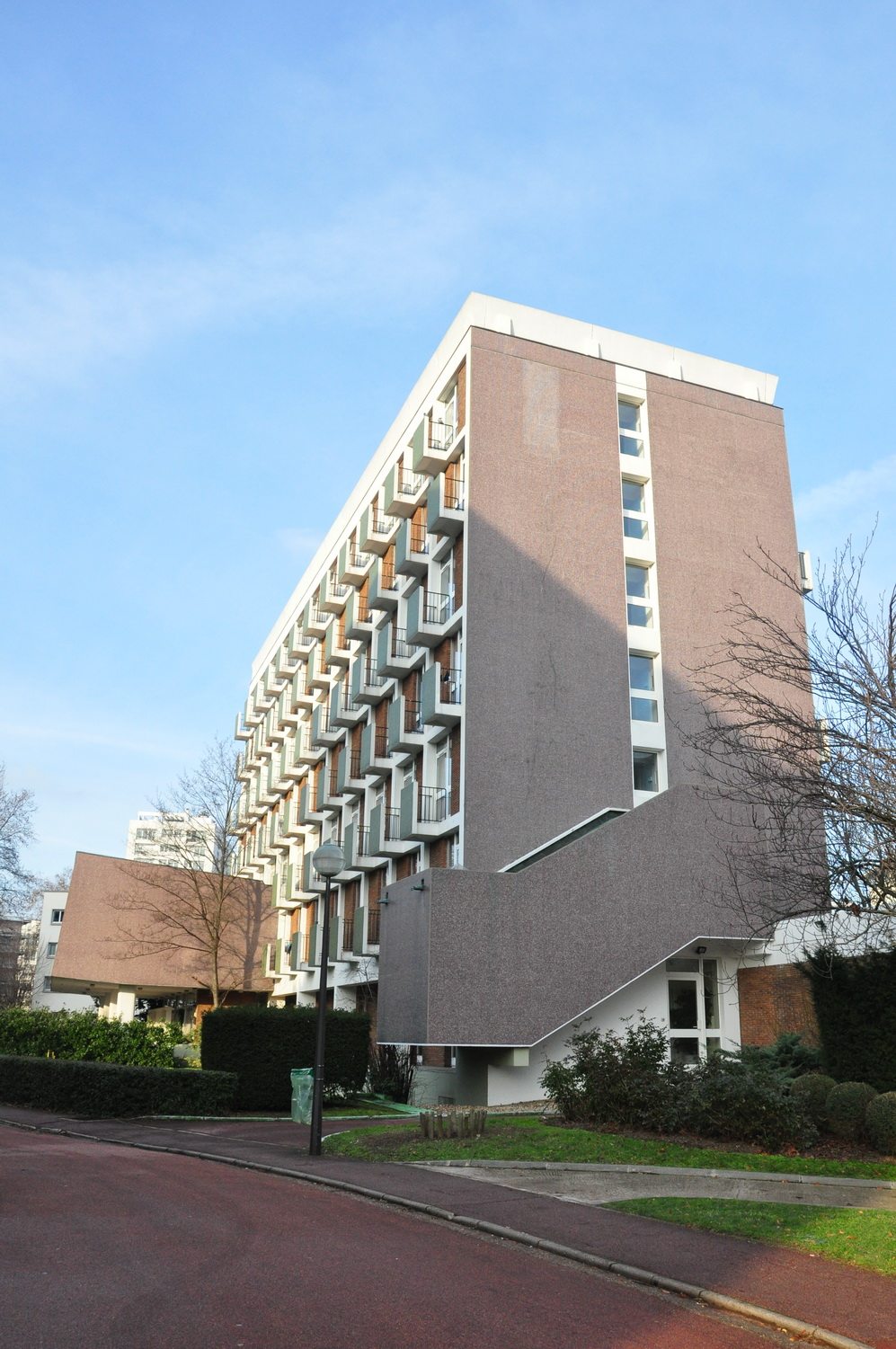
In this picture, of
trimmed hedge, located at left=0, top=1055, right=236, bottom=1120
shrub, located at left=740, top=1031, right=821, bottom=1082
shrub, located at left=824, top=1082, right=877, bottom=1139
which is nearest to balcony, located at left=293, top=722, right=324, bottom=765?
trimmed hedge, located at left=0, top=1055, right=236, bottom=1120

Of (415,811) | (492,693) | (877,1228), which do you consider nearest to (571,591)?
(492,693)

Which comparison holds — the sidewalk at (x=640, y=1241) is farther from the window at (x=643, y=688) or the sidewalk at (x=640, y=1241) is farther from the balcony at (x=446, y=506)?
the balcony at (x=446, y=506)

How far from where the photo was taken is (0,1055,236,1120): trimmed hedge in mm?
22500

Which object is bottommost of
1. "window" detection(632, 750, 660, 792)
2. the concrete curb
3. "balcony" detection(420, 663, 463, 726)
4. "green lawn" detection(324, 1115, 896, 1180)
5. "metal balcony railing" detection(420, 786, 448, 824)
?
the concrete curb

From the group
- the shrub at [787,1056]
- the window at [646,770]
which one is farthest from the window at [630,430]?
the shrub at [787,1056]

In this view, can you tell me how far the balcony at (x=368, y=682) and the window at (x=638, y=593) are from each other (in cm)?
858

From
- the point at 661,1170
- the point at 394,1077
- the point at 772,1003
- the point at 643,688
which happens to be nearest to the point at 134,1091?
the point at 394,1077

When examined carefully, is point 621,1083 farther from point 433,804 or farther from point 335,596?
point 335,596

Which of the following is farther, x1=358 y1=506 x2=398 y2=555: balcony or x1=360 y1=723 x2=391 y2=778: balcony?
x1=358 y1=506 x2=398 y2=555: balcony

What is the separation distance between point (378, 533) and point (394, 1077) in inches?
791

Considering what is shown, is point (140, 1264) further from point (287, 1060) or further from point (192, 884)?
point (192, 884)

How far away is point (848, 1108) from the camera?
642 inches

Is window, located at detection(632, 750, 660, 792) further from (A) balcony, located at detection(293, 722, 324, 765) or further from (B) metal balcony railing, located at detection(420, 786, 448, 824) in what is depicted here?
(A) balcony, located at detection(293, 722, 324, 765)

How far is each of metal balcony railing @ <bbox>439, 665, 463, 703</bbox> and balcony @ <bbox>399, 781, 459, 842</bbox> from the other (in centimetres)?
259
